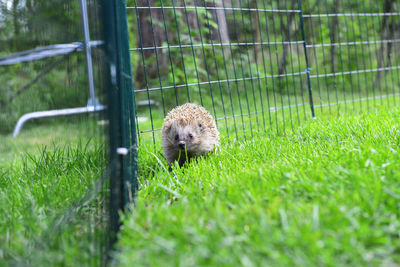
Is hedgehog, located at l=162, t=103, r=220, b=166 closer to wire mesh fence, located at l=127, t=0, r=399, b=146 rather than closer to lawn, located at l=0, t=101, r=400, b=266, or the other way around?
wire mesh fence, located at l=127, t=0, r=399, b=146

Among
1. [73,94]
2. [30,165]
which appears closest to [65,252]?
[73,94]

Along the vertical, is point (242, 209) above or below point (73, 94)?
below

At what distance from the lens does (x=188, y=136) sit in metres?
3.60

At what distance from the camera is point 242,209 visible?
1.73m

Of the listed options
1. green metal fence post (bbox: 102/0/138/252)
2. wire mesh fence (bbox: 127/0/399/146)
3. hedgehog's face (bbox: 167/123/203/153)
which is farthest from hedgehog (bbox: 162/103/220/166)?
green metal fence post (bbox: 102/0/138/252)

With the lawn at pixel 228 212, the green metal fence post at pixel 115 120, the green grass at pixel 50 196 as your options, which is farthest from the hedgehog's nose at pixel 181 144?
the green metal fence post at pixel 115 120

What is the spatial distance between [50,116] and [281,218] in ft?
7.16

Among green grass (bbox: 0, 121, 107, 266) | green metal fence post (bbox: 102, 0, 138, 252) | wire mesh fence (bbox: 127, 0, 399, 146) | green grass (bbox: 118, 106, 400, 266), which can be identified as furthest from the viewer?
wire mesh fence (bbox: 127, 0, 399, 146)

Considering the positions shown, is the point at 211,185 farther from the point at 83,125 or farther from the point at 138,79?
the point at 138,79

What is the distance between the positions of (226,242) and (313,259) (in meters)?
0.33

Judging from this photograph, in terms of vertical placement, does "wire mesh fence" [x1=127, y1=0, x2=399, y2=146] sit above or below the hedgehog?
above

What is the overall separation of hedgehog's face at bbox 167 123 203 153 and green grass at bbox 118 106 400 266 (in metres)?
1.09

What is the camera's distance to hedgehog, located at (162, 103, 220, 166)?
3.58 m

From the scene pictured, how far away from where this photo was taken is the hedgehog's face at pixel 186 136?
3.57 m
